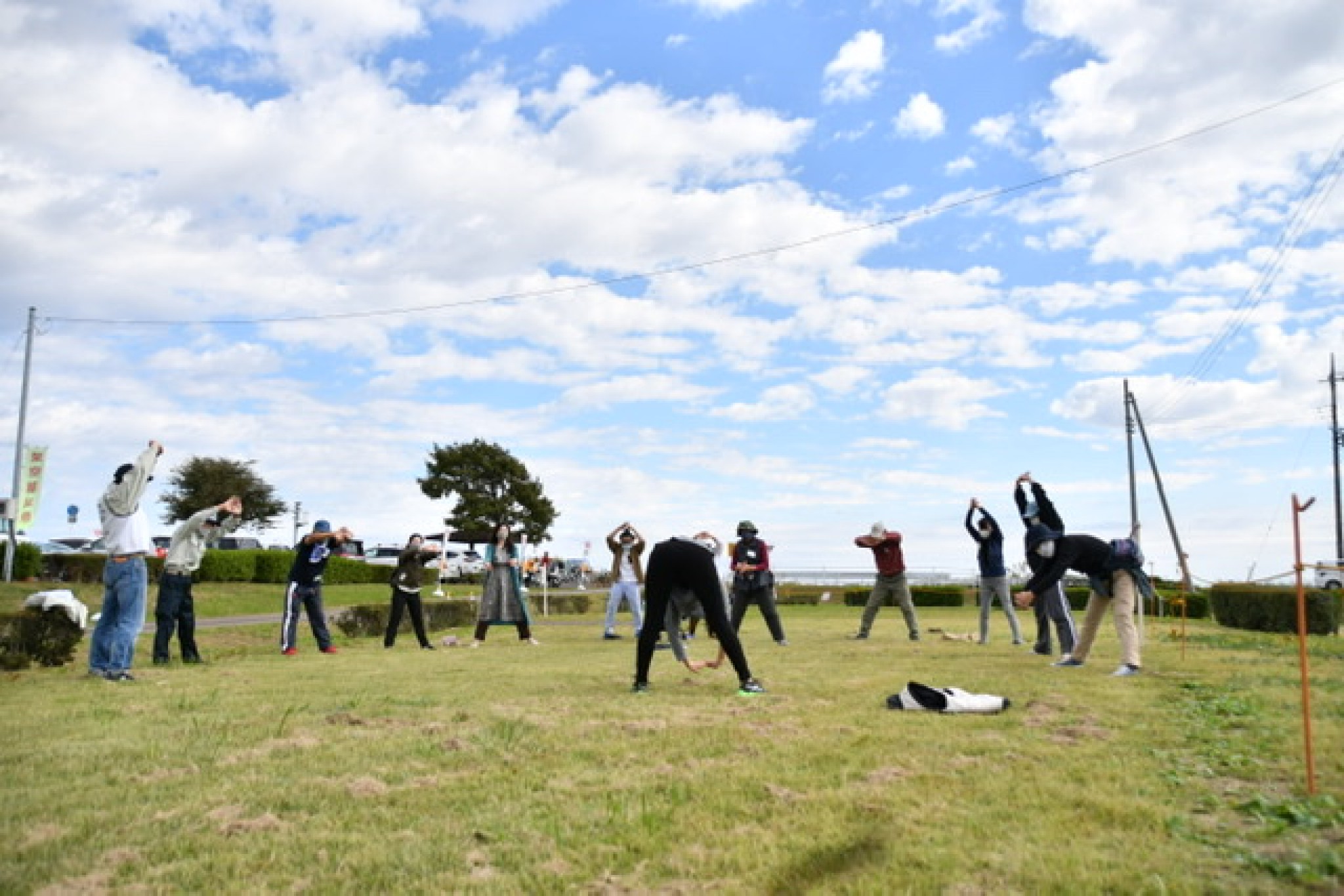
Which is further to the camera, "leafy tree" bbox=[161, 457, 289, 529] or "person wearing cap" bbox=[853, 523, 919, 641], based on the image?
"leafy tree" bbox=[161, 457, 289, 529]

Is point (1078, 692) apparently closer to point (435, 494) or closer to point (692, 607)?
point (692, 607)

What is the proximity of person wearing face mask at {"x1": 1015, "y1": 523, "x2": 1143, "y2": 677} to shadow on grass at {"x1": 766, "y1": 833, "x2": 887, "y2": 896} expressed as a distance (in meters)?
6.06

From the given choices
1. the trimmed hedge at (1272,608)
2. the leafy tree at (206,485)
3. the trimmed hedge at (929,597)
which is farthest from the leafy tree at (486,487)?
the trimmed hedge at (1272,608)

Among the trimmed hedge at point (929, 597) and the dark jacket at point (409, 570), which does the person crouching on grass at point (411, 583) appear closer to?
the dark jacket at point (409, 570)

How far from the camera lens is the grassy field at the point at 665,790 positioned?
3.55 metres

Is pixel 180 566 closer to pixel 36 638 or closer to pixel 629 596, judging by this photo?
A: pixel 36 638

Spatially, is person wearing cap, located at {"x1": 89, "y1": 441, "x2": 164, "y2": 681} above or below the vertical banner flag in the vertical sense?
below

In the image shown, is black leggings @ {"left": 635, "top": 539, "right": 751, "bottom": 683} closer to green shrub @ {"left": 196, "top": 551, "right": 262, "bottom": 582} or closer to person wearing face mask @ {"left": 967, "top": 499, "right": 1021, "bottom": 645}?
person wearing face mask @ {"left": 967, "top": 499, "right": 1021, "bottom": 645}

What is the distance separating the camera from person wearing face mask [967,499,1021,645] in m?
14.2

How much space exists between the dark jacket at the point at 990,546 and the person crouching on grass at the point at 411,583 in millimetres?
8032

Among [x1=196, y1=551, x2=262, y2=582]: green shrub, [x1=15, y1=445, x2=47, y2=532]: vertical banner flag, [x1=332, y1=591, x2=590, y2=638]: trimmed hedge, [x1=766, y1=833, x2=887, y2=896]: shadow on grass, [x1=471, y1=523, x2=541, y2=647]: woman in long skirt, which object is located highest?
[x1=15, y1=445, x2=47, y2=532]: vertical banner flag

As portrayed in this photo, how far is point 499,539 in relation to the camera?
48.3ft

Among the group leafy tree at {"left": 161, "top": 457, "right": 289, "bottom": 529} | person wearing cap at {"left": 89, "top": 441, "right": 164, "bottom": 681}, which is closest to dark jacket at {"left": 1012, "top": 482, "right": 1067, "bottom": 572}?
person wearing cap at {"left": 89, "top": 441, "right": 164, "bottom": 681}

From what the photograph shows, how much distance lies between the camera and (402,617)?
62.1 ft
